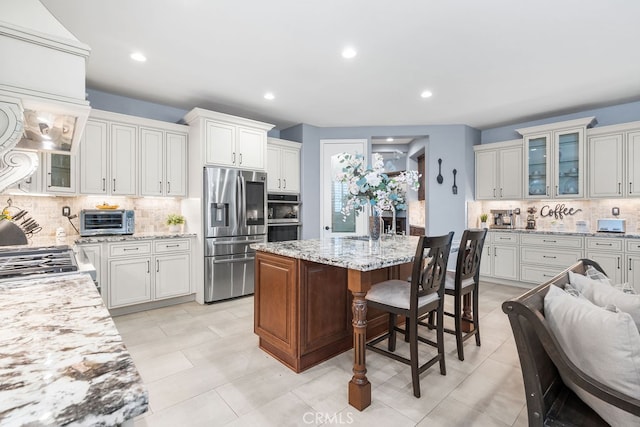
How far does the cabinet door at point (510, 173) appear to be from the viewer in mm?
4969

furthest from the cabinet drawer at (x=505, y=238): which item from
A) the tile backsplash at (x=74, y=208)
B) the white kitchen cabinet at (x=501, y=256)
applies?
the tile backsplash at (x=74, y=208)

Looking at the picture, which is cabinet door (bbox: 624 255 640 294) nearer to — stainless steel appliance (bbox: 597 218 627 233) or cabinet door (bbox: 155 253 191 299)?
stainless steel appliance (bbox: 597 218 627 233)

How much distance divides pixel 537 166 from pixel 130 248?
578 centimetres

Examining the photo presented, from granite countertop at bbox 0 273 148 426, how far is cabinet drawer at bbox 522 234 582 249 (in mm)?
5322

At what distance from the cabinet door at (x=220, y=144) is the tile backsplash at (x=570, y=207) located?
4.05 meters

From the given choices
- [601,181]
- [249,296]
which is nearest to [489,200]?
[601,181]

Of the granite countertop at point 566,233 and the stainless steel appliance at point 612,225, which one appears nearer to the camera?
the granite countertop at point 566,233

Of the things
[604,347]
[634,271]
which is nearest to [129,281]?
[604,347]

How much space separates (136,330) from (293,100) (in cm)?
325

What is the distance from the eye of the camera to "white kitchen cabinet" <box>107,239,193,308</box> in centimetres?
346

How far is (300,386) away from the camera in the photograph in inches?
83.7

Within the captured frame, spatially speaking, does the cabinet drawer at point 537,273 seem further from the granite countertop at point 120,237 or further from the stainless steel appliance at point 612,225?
the granite countertop at point 120,237

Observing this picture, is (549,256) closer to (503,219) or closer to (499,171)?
(503,219)

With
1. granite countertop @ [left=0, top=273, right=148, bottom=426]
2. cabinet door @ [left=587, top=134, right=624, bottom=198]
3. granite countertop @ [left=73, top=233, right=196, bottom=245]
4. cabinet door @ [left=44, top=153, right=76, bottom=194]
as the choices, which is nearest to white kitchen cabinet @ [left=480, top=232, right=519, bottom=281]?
cabinet door @ [left=587, top=134, right=624, bottom=198]
